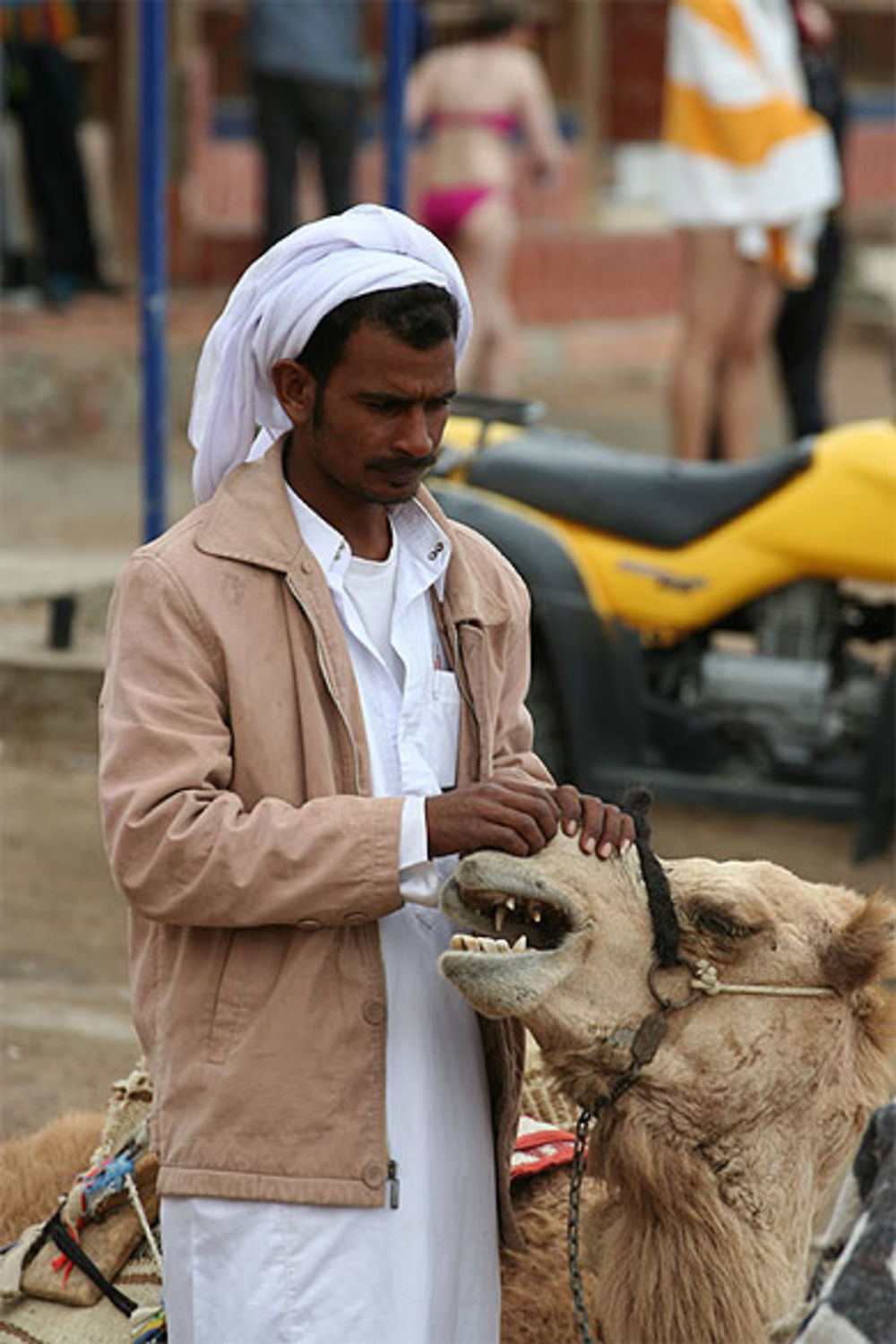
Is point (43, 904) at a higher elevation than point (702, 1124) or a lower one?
lower

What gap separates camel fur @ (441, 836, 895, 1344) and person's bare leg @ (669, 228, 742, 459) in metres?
6.23

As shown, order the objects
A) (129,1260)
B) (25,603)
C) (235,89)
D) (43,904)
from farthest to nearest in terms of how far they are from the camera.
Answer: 1. (235,89)
2. (25,603)
3. (43,904)
4. (129,1260)

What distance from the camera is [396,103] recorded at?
9.30 meters

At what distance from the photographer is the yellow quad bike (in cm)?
654

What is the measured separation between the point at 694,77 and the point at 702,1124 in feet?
21.4

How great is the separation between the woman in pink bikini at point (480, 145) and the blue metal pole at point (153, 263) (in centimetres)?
375

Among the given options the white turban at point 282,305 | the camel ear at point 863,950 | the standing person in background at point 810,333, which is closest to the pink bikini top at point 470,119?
the standing person in background at point 810,333

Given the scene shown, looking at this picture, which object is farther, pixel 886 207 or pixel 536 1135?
pixel 886 207

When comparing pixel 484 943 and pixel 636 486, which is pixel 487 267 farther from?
pixel 484 943

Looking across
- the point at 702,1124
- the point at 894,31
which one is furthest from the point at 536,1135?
the point at 894,31

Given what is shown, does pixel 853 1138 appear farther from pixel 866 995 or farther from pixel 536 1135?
pixel 536 1135

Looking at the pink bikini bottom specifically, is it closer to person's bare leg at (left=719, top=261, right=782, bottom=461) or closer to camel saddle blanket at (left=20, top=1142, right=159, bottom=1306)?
person's bare leg at (left=719, top=261, right=782, bottom=461)

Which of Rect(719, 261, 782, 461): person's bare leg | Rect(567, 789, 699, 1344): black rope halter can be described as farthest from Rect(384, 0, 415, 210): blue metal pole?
Rect(567, 789, 699, 1344): black rope halter

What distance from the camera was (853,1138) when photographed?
2.85m
